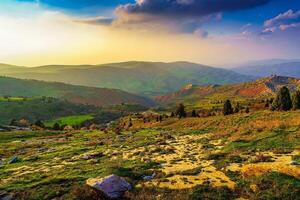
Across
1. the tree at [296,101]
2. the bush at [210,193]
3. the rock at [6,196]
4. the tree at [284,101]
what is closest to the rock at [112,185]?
the bush at [210,193]

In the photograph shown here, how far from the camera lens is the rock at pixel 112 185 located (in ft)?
67.6

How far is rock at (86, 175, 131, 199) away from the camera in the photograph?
2062 cm

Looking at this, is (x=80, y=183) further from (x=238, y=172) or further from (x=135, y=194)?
(x=238, y=172)

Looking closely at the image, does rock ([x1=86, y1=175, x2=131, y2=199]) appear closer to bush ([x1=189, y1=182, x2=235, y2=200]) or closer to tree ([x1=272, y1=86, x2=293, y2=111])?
bush ([x1=189, y1=182, x2=235, y2=200])

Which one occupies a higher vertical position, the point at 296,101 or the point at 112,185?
the point at 296,101

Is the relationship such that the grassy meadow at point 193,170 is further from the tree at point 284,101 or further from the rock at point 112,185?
the tree at point 284,101

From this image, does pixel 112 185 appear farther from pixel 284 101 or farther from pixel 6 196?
pixel 284 101

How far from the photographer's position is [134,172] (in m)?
26.1

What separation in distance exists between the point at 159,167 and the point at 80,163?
1066 cm

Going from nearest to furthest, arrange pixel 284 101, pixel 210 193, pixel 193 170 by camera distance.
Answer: pixel 210 193
pixel 193 170
pixel 284 101

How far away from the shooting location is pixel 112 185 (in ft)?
70.1

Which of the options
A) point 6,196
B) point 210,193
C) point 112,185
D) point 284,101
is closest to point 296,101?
point 284,101

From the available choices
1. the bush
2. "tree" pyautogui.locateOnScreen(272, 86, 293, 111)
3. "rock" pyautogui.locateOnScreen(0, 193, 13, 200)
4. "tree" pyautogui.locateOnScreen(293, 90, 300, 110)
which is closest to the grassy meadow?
the bush

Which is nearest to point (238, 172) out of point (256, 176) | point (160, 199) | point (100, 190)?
point (256, 176)
